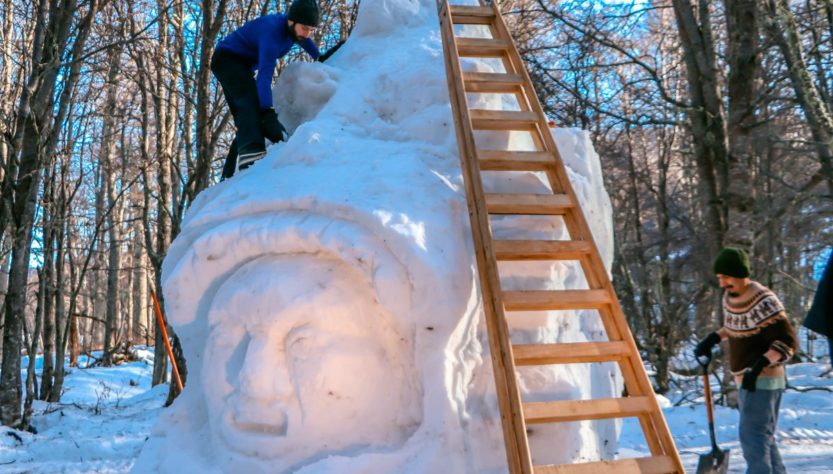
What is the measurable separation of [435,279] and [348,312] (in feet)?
1.50

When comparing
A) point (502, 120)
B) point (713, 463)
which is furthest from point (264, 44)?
point (713, 463)

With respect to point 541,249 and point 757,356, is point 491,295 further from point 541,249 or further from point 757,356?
point 757,356

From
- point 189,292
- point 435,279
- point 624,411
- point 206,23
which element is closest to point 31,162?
point 206,23

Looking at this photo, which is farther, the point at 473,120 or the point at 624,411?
the point at 473,120

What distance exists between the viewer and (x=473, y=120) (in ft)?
12.0

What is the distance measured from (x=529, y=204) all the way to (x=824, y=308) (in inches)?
53.1

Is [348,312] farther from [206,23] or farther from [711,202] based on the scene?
[206,23]

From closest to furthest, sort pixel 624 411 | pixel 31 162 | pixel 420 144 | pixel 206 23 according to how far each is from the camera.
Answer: pixel 624 411 < pixel 420 144 < pixel 31 162 < pixel 206 23

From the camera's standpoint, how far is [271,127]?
4391mm

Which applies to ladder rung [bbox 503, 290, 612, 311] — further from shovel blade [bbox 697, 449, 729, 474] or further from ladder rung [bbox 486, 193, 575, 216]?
shovel blade [bbox 697, 449, 729, 474]

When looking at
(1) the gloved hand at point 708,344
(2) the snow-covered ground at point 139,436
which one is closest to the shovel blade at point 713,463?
(2) the snow-covered ground at point 139,436

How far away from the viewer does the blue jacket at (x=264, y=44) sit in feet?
14.4

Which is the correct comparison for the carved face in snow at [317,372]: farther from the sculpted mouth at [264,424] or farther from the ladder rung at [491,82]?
the ladder rung at [491,82]

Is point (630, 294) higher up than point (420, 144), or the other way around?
A: point (420, 144)
